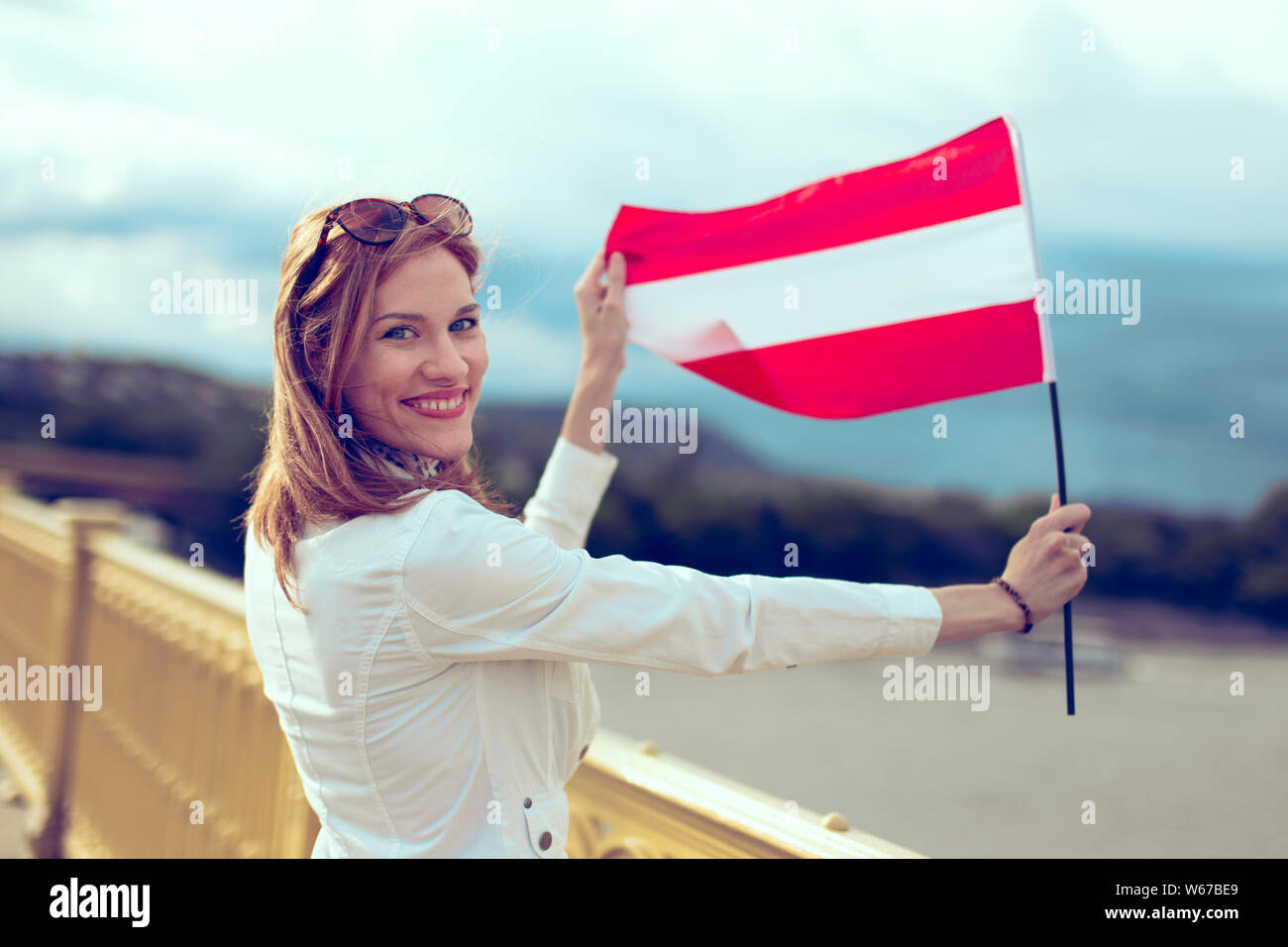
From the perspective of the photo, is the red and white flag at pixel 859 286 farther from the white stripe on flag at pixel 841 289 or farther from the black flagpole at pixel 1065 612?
the black flagpole at pixel 1065 612

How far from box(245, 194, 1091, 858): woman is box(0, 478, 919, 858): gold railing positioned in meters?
0.31

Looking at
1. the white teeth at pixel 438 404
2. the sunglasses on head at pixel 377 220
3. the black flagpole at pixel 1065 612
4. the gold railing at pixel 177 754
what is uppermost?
the sunglasses on head at pixel 377 220

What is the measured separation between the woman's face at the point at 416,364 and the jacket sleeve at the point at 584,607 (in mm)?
208

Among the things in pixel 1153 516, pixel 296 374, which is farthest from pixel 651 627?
pixel 1153 516

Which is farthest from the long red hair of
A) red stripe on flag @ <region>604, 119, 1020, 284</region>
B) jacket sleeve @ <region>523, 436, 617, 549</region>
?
red stripe on flag @ <region>604, 119, 1020, 284</region>

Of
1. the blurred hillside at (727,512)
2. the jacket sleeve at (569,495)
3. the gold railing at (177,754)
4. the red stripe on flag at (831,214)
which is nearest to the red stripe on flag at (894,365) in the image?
the red stripe on flag at (831,214)

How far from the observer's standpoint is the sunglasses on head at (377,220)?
1.31 meters

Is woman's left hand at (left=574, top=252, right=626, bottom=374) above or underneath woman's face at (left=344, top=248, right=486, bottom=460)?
above

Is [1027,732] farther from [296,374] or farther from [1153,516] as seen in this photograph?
[296,374]

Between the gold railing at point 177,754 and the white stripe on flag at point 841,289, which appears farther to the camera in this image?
the white stripe on flag at point 841,289

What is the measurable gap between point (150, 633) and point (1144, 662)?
24726 mm

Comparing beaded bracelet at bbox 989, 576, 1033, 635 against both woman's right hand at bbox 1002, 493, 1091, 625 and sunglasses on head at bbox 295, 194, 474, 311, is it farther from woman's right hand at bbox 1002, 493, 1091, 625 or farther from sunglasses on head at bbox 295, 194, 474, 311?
sunglasses on head at bbox 295, 194, 474, 311

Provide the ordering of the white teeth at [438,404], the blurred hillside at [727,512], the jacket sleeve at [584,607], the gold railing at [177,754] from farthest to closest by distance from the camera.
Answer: the blurred hillside at [727,512] → the gold railing at [177,754] → the white teeth at [438,404] → the jacket sleeve at [584,607]

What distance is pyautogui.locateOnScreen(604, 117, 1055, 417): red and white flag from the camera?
184cm
